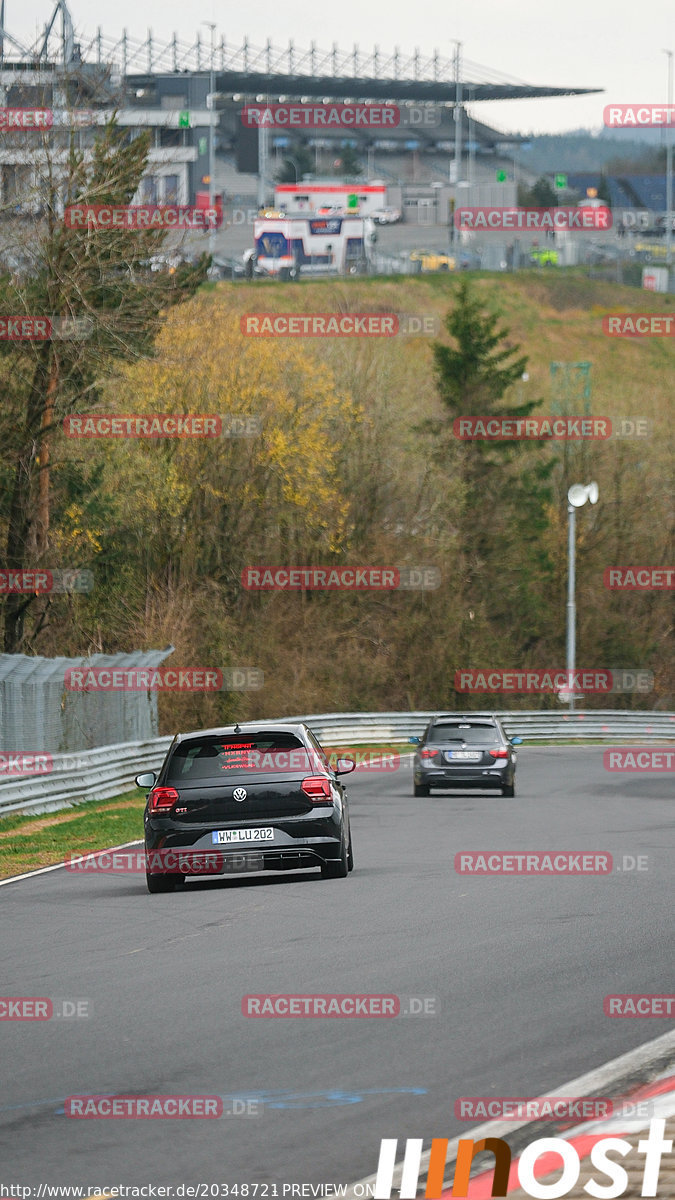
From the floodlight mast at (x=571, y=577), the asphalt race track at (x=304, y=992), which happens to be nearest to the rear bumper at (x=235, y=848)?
the asphalt race track at (x=304, y=992)

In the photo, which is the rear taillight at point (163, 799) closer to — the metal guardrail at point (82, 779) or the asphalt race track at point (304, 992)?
the asphalt race track at point (304, 992)

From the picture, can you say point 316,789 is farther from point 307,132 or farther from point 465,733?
point 307,132

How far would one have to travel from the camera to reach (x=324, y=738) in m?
47.3

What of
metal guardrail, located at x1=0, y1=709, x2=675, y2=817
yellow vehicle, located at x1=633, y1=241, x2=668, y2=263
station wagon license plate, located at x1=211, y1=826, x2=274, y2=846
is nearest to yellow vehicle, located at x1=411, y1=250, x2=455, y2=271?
yellow vehicle, located at x1=633, y1=241, x2=668, y2=263

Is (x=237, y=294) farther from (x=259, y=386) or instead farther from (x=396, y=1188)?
(x=396, y=1188)

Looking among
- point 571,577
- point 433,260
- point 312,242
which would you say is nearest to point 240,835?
point 571,577

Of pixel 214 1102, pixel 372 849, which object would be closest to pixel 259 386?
pixel 372 849

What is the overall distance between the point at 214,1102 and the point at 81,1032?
2.02 meters

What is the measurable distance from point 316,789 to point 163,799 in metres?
1.33

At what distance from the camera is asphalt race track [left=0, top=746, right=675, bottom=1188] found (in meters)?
7.12

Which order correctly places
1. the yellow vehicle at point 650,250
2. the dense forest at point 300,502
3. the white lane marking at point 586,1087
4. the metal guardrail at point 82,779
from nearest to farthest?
the white lane marking at point 586,1087 → the metal guardrail at point 82,779 → the dense forest at point 300,502 → the yellow vehicle at point 650,250

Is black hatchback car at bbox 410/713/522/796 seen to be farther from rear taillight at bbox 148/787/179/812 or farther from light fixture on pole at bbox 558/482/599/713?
light fixture on pole at bbox 558/482/599/713

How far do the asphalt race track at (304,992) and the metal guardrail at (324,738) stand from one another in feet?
25.3

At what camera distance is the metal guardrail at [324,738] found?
85.9ft
